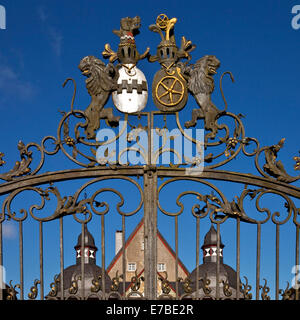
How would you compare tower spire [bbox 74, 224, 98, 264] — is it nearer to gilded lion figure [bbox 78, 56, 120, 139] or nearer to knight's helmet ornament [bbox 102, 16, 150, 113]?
gilded lion figure [bbox 78, 56, 120, 139]

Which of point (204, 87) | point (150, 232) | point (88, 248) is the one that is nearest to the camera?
point (150, 232)

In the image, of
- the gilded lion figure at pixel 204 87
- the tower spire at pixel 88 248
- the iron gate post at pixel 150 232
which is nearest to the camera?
the iron gate post at pixel 150 232

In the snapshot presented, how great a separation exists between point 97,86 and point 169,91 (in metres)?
0.95

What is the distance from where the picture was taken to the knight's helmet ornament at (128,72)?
8430 millimetres

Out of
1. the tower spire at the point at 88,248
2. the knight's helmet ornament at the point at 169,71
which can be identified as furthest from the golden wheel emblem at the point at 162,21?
the tower spire at the point at 88,248

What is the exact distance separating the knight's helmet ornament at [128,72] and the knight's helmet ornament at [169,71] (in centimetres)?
17

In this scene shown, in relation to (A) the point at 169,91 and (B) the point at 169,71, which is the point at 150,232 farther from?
(B) the point at 169,71

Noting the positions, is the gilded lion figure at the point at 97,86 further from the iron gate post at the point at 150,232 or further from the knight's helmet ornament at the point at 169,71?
the iron gate post at the point at 150,232

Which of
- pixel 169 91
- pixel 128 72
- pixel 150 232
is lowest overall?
pixel 150 232

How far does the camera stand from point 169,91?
27.7 ft

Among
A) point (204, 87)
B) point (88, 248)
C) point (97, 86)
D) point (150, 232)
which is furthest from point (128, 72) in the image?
point (88, 248)

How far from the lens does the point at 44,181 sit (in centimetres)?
826
